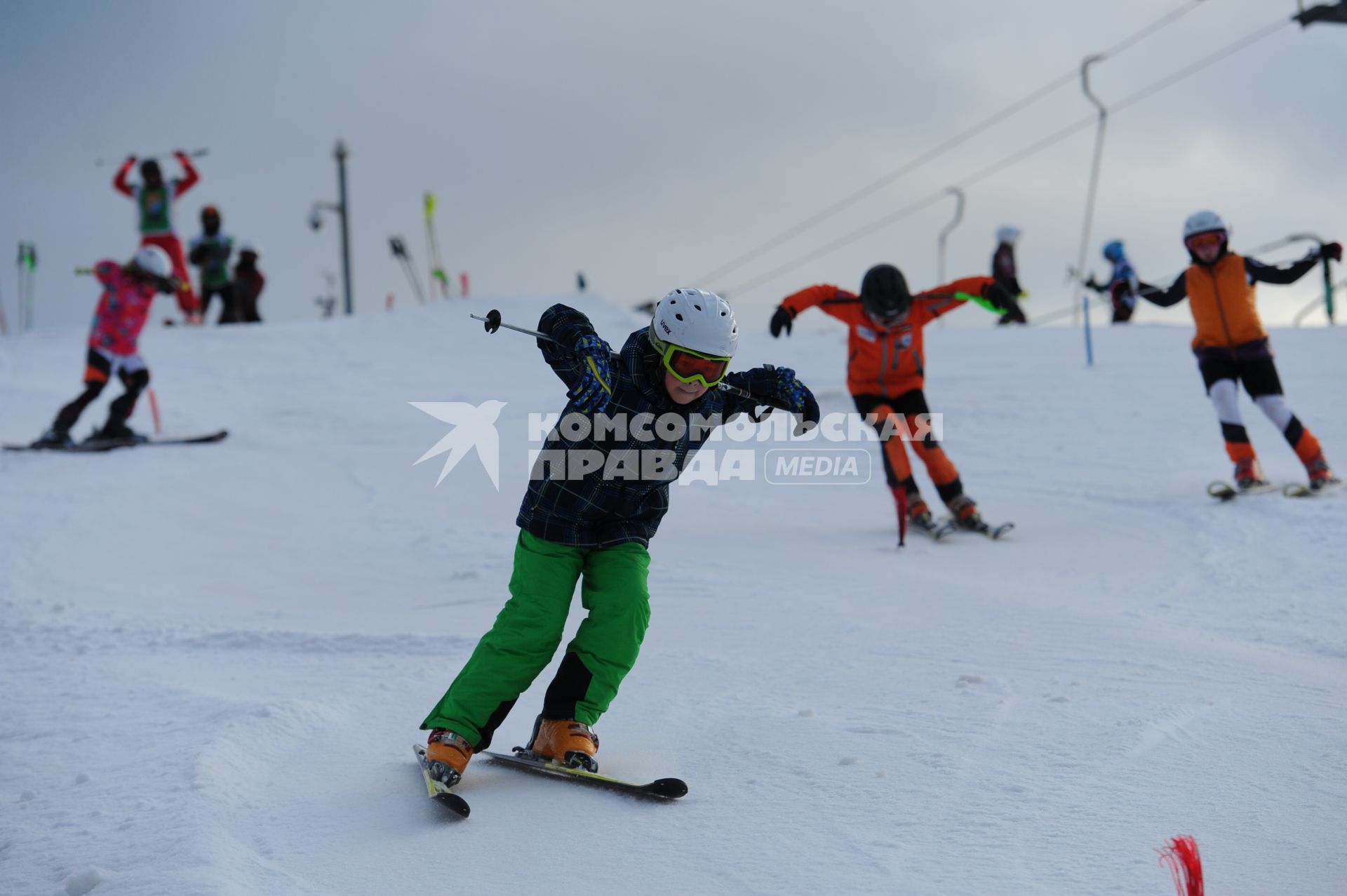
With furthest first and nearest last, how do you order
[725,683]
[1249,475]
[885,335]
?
[1249,475] → [885,335] → [725,683]

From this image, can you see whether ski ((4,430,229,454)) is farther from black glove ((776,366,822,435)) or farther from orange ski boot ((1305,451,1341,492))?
orange ski boot ((1305,451,1341,492))

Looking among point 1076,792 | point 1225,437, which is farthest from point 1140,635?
point 1225,437

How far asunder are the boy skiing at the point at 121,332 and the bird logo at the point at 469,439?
262 cm

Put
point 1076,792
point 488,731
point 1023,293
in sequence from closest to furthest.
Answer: point 1076,792
point 488,731
point 1023,293

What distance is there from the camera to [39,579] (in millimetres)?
6906

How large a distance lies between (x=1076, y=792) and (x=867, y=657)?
5.19 feet

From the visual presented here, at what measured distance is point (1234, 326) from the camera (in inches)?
319

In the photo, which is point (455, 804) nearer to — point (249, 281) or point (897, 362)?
point (897, 362)

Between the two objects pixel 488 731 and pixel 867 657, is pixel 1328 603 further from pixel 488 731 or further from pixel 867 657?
pixel 488 731

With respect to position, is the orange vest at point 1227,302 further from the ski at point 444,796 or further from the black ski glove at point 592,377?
the ski at point 444,796

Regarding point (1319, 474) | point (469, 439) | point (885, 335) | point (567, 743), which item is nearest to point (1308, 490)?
point (1319, 474)

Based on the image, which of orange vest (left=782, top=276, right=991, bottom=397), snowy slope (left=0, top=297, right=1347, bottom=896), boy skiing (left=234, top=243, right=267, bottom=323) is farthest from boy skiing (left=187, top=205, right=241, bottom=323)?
orange vest (left=782, top=276, right=991, bottom=397)

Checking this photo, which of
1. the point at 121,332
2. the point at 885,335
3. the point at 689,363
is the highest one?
the point at 121,332

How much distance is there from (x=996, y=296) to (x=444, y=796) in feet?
17.5
